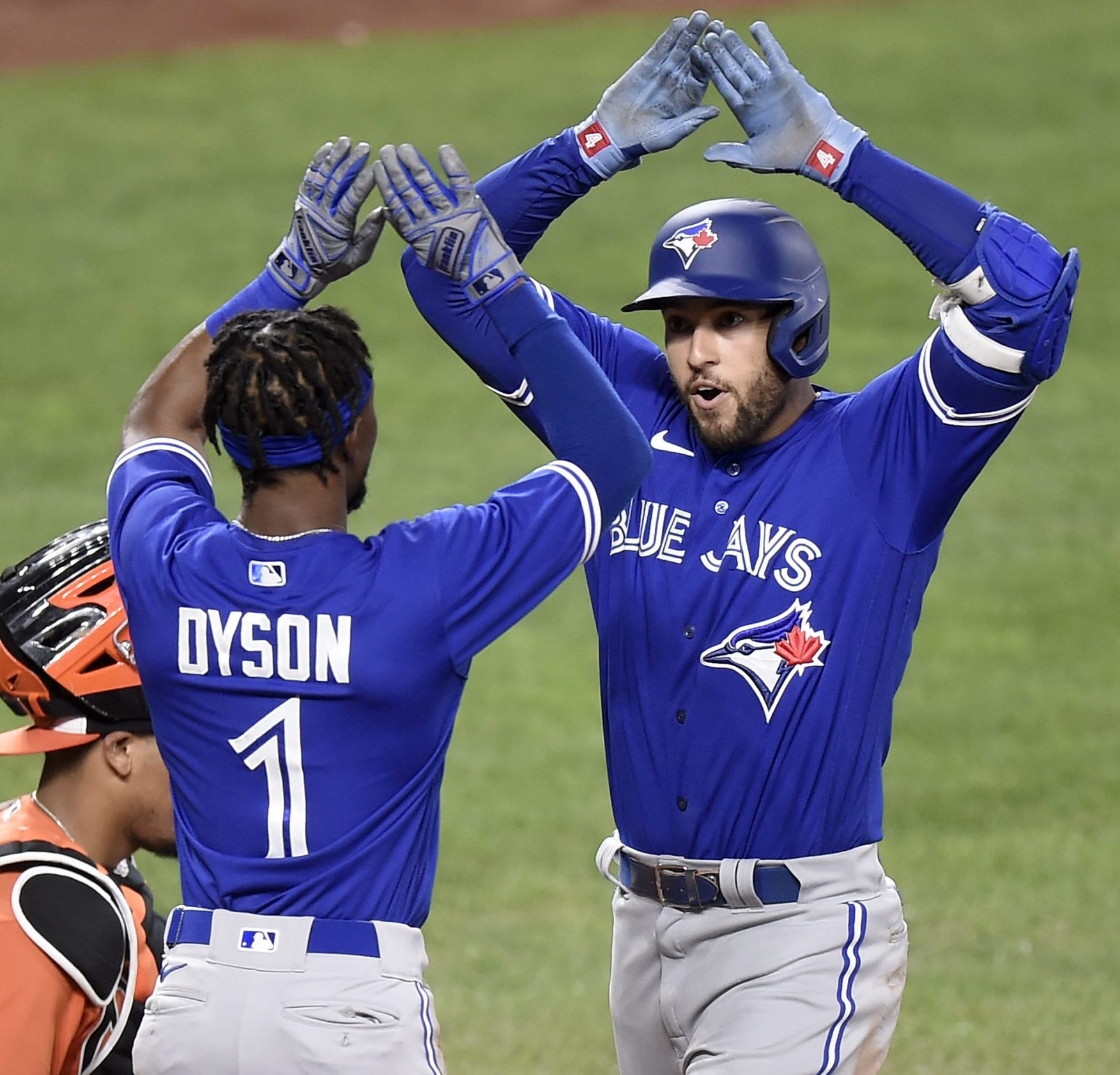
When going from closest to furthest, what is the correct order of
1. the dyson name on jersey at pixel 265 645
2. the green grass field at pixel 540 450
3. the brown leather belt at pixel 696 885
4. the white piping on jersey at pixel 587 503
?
the dyson name on jersey at pixel 265 645
the white piping on jersey at pixel 587 503
the brown leather belt at pixel 696 885
the green grass field at pixel 540 450

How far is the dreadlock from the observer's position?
11.1ft

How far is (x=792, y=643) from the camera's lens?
423cm

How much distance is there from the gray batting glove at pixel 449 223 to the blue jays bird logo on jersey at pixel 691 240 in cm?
88

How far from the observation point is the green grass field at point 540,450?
8336 mm

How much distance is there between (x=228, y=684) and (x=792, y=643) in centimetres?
139

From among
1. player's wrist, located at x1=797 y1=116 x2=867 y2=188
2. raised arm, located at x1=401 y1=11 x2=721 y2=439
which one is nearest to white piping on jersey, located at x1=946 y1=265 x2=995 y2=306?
player's wrist, located at x1=797 y1=116 x2=867 y2=188

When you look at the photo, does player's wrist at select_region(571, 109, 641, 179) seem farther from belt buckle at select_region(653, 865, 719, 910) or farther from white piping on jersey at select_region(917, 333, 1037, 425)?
belt buckle at select_region(653, 865, 719, 910)

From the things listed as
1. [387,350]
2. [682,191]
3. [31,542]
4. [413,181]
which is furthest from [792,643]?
[682,191]

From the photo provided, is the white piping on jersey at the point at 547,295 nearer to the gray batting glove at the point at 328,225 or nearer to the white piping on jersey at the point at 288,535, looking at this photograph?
the gray batting glove at the point at 328,225

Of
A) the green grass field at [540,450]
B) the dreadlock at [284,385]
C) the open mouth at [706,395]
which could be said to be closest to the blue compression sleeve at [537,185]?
the open mouth at [706,395]

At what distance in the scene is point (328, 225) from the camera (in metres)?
A: 3.98

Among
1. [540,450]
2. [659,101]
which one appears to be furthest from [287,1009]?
[540,450]

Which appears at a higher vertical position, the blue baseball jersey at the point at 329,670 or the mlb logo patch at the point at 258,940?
the blue baseball jersey at the point at 329,670

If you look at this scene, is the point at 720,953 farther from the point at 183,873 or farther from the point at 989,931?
the point at 989,931
